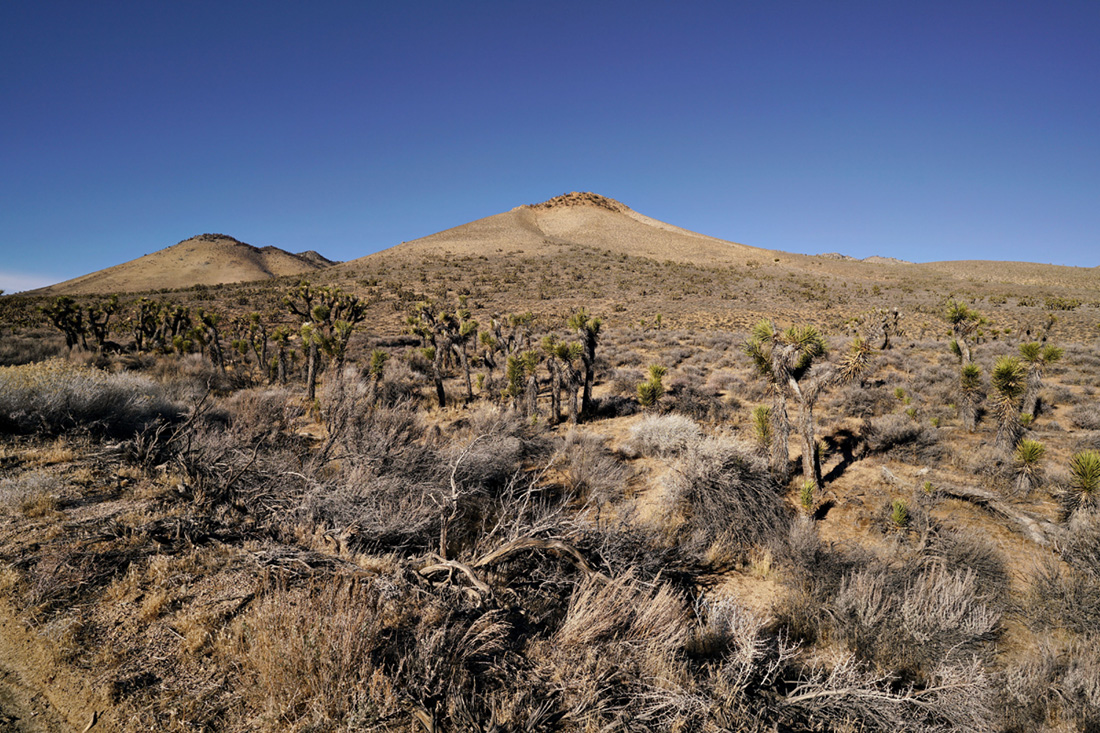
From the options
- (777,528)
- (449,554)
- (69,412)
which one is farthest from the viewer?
(69,412)

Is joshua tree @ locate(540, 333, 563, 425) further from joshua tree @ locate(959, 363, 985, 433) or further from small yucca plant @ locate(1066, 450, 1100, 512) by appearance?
joshua tree @ locate(959, 363, 985, 433)

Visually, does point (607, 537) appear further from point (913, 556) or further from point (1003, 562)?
point (1003, 562)

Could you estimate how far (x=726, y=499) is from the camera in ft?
19.6

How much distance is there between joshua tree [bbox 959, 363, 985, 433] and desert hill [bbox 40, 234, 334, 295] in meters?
59.3

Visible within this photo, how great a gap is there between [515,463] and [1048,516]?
7.43 metres

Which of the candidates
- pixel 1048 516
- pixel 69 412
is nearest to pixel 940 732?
pixel 1048 516

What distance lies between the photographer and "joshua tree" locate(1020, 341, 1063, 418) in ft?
29.2

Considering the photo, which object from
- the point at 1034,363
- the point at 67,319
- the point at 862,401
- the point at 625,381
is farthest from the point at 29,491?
the point at 67,319

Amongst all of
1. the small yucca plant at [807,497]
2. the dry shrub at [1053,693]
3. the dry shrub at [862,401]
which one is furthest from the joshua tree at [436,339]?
the dry shrub at [1053,693]

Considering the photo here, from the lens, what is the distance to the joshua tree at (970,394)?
9.13 metres

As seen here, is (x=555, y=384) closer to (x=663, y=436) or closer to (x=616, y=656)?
(x=663, y=436)

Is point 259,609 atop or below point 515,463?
atop

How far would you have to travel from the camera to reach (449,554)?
15.5 ft

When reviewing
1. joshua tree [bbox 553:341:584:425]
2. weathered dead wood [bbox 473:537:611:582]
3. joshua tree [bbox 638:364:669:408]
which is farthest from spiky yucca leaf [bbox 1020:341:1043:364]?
weathered dead wood [bbox 473:537:611:582]
